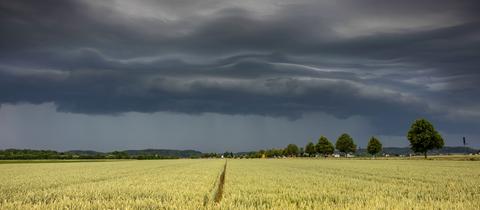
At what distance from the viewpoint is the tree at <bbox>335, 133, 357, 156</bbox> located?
509 feet

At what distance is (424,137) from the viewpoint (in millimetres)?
96438

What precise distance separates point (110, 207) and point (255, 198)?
14.5ft

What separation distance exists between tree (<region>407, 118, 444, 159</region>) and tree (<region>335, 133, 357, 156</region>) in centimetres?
5576

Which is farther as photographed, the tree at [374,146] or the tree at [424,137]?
Answer: the tree at [374,146]

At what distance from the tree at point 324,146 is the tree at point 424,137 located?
70216 millimetres

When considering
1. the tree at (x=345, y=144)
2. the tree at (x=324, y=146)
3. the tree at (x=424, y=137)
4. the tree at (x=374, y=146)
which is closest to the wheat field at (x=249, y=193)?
the tree at (x=424, y=137)

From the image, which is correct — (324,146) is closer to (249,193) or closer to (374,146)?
(374,146)

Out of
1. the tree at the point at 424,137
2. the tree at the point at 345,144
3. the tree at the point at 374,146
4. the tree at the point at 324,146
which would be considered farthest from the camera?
the tree at the point at 324,146

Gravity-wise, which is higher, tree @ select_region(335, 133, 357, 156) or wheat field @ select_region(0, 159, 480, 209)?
tree @ select_region(335, 133, 357, 156)

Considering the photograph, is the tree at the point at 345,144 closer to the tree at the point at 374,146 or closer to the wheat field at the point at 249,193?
the tree at the point at 374,146

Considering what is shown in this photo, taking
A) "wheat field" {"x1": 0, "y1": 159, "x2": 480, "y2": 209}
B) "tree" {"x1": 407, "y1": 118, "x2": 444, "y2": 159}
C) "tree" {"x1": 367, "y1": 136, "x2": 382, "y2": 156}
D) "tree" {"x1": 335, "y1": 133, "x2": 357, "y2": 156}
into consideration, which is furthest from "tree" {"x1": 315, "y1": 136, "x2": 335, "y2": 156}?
"wheat field" {"x1": 0, "y1": 159, "x2": 480, "y2": 209}

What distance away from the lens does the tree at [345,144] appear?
15514 centimetres

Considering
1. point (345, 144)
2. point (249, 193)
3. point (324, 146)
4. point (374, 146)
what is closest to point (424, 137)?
point (374, 146)

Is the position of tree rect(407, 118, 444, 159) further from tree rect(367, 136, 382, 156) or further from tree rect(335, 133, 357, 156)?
tree rect(335, 133, 357, 156)
